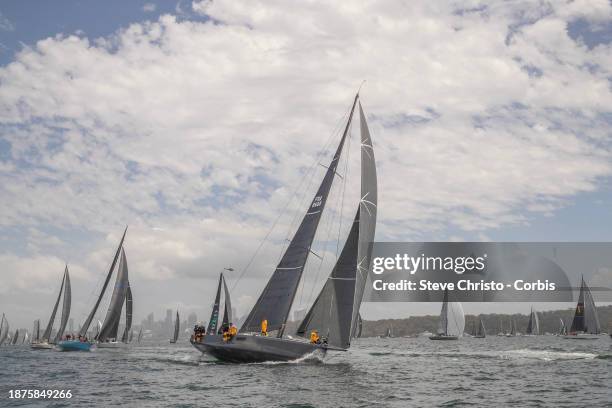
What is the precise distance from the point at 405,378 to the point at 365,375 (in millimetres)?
2254

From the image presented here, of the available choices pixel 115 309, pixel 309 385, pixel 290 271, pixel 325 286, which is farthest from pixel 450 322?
pixel 309 385

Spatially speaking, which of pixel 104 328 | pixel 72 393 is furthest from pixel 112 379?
pixel 104 328

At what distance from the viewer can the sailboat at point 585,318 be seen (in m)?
105

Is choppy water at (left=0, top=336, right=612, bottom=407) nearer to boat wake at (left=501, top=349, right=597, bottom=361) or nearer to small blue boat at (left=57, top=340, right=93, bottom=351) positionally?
boat wake at (left=501, top=349, right=597, bottom=361)

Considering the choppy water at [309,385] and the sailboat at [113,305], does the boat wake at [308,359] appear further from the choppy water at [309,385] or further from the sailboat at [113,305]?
the sailboat at [113,305]

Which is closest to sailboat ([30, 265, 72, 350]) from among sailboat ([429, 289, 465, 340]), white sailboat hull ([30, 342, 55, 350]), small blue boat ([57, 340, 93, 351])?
white sailboat hull ([30, 342, 55, 350])

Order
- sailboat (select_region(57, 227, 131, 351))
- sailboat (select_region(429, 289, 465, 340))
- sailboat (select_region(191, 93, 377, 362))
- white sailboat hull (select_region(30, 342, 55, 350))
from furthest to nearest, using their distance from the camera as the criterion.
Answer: sailboat (select_region(429, 289, 465, 340))
white sailboat hull (select_region(30, 342, 55, 350))
sailboat (select_region(57, 227, 131, 351))
sailboat (select_region(191, 93, 377, 362))

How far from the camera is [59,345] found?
203ft

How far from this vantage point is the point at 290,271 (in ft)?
116

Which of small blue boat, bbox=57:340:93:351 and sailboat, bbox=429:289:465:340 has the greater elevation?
sailboat, bbox=429:289:465:340

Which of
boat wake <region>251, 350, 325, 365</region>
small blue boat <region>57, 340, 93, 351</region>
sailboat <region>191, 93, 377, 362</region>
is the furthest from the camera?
small blue boat <region>57, 340, 93, 351</region>

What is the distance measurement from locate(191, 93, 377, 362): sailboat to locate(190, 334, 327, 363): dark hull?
0.25 feet

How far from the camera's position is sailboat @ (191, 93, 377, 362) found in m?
34.2

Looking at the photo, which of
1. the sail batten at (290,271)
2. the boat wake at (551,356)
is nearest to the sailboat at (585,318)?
the boat wake at (551,356)
